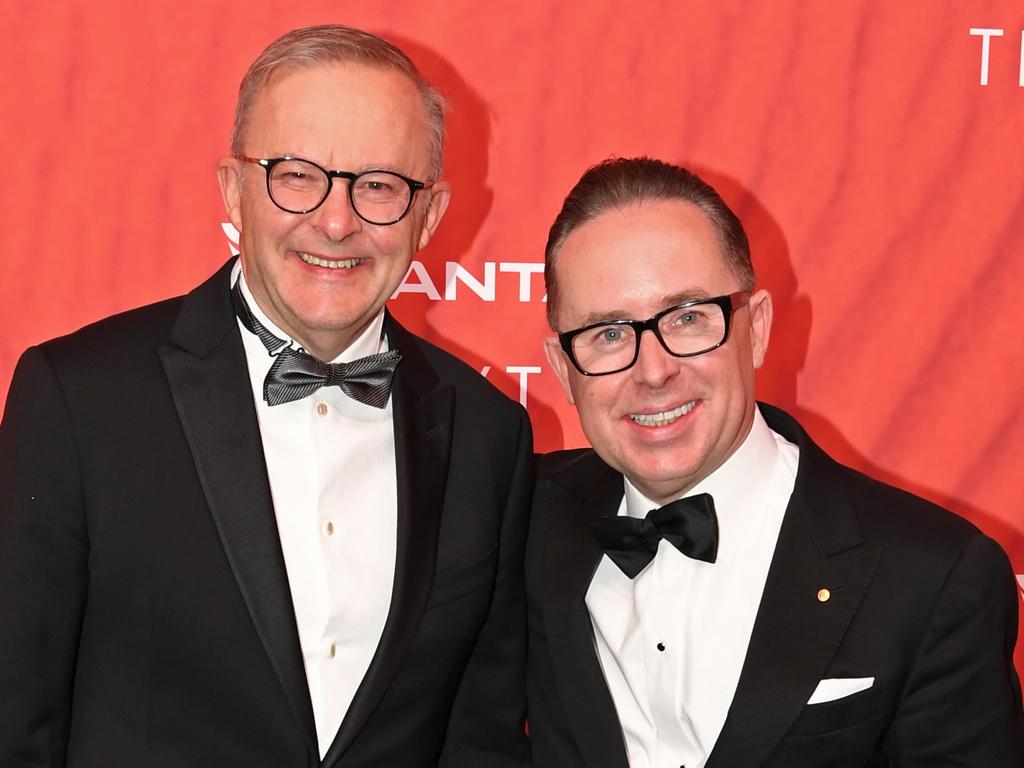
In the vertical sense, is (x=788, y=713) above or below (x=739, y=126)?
below

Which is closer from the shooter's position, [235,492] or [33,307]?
[235,492]

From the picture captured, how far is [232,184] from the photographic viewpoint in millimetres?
2354

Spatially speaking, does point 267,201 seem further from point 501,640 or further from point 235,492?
point 501,640

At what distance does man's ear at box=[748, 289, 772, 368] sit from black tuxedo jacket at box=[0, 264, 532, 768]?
2.36ft

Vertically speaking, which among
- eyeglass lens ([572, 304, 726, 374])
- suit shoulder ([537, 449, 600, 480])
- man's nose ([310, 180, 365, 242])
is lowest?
suit shoulder ([537, 449, 600, 480])

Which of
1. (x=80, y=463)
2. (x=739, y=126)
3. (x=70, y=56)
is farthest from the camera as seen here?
(x=739, y=126)

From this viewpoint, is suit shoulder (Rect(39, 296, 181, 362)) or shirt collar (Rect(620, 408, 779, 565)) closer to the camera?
suit shoulder (Rect(39, 296, 181, 362))

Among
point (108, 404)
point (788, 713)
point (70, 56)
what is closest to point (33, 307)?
point (70, 56)

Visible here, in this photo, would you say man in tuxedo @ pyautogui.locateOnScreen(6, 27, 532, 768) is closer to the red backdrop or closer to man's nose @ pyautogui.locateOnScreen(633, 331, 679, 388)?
man's nose @ pyautogui.locateOnScreen(633, 331, 679, 388)

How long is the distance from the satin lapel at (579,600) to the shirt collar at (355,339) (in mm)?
487

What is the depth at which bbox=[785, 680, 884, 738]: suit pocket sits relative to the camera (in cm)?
219

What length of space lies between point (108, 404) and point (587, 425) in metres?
0.83

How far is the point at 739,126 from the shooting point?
3.20m

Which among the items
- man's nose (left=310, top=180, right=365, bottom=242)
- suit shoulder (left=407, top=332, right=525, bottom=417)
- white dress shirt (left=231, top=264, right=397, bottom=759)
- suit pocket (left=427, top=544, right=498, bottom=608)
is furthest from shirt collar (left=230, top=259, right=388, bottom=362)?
suit pocket (left=427, top=544, right=498, bottom=608)
